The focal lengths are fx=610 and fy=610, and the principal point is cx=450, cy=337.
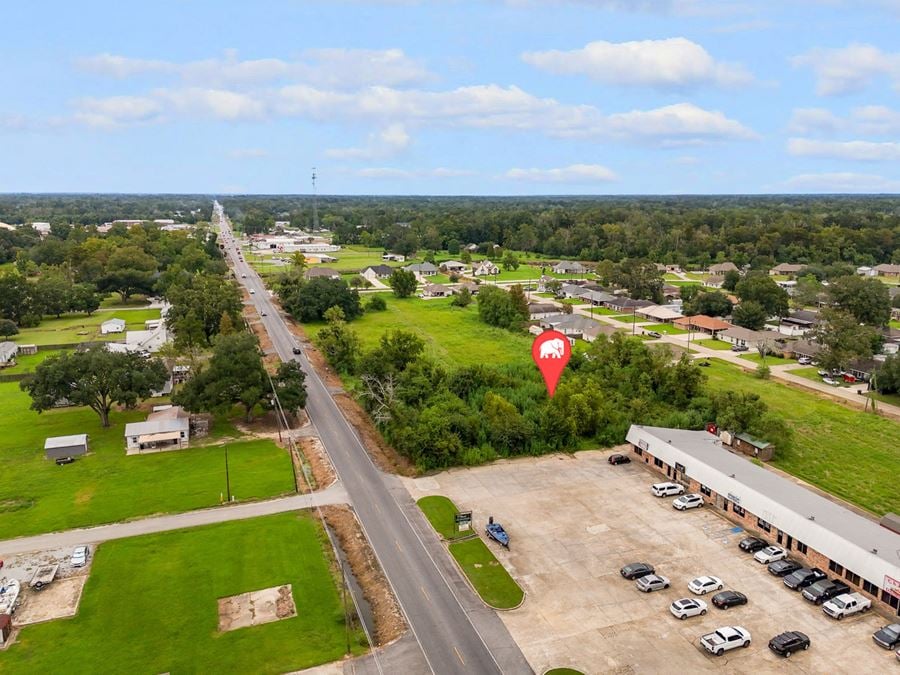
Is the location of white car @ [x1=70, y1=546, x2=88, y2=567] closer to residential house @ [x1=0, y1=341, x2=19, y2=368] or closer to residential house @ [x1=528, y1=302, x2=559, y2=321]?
residential house @ [x1=0, y1=341, x2=19, y2=368]

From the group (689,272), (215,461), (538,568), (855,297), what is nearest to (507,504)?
(538,568)

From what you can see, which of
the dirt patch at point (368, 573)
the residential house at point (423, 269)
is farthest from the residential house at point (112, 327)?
the residential house at point (423, 269)

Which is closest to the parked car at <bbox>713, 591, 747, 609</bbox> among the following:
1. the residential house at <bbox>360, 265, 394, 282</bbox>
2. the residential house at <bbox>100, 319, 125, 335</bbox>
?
the residential house at <bbox>100, 319, 125, 335</bbox>

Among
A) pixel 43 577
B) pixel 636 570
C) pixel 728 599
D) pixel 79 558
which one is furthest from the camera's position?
pixel 79 558

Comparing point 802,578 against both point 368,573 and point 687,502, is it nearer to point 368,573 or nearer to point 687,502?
point 687,502

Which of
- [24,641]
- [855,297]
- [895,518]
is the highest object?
[855,297]

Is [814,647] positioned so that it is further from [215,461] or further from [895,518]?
[215,461]

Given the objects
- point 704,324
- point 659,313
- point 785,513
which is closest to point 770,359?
point 704,324

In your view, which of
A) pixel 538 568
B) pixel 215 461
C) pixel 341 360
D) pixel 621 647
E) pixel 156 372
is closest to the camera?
pixel 621 647

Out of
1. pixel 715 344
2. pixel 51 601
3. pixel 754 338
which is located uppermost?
pixel 754 338
